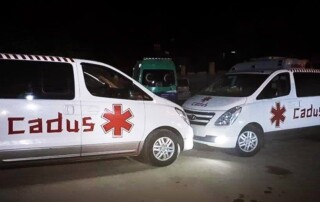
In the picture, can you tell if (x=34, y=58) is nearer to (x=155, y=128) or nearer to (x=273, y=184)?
(x=155, y=128)

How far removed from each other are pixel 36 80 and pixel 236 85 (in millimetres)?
4463

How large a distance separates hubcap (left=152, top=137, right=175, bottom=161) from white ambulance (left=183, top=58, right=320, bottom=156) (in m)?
1.01

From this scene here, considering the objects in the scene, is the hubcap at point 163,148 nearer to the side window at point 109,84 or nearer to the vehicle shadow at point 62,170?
the vehicle shadow at point 62,170

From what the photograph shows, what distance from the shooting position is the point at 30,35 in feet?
68.1

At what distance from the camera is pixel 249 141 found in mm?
8023

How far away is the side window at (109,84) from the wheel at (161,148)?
68cm

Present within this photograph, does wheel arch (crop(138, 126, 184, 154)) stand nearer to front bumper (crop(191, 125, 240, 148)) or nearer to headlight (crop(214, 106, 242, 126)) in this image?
front bumper (crop(191, 125, 240, 148))

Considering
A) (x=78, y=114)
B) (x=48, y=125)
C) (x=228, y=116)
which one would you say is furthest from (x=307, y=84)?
(x=48, y=125)

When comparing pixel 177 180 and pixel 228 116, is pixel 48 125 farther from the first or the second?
pixel 228 116

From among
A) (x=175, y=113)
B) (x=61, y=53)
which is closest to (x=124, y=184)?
(x=175, y=113)

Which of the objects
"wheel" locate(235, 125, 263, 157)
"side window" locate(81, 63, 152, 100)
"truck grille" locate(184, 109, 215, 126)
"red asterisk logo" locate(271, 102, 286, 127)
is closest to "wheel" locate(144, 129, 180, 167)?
"side window" locate(81, 63, 152, 100)

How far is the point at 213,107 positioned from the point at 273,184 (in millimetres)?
2255

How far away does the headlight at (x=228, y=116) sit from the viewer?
25.7 feet

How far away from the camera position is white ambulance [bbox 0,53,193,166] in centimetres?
583
